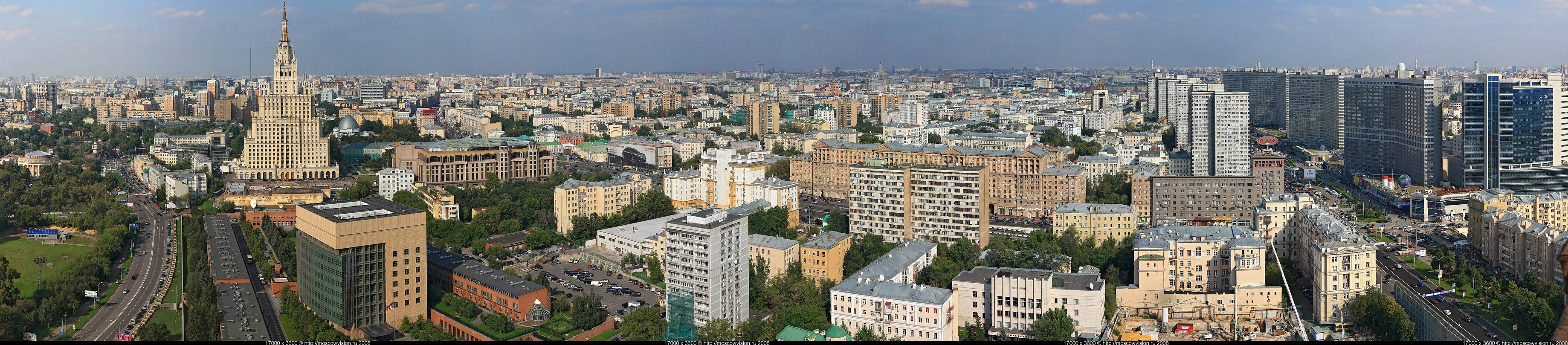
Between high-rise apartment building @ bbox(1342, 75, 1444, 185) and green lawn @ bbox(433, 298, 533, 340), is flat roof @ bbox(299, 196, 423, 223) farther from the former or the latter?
high-rise apartment building @ bbox(1342, 75, 1444, 185)

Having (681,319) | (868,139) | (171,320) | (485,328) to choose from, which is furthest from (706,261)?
(868,139)

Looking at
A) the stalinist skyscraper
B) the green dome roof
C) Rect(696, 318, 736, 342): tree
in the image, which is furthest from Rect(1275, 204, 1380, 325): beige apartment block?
the stalinist skyscraper

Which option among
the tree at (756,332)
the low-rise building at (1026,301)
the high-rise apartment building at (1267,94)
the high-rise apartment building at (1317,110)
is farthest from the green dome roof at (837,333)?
the high-rise apartment building at (1267,94)

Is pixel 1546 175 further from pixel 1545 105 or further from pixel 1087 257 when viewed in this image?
pixel 1087 257

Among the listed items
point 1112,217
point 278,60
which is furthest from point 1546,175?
point 278,60

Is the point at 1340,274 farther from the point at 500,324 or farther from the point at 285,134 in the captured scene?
the point at 285,134

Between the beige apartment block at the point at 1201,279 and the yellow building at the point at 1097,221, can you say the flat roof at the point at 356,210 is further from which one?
the yellow building at the point at 1097,221
